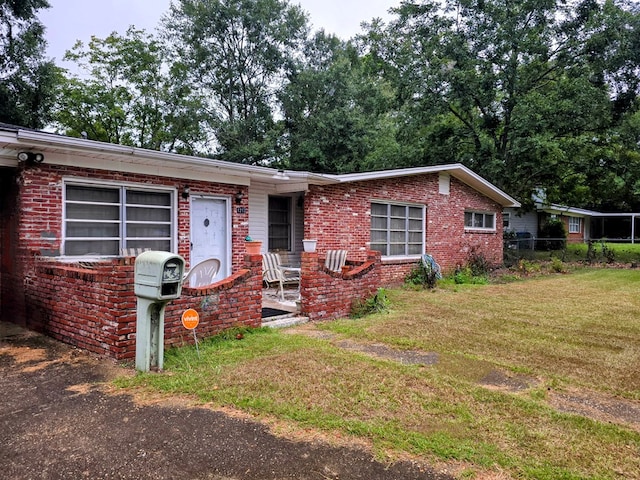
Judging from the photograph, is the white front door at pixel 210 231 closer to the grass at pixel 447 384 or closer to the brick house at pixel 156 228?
the brick house at pixel 156 228

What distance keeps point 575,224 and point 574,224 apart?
17 centimetres

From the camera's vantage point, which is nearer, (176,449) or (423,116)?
(176,449)

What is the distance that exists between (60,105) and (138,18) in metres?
6.65

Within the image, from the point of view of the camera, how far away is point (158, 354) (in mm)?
4266

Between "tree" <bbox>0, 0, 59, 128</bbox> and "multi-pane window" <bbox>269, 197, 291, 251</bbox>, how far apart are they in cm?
1383

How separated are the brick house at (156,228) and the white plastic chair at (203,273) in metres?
0.20

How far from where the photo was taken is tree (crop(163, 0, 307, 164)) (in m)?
22.8

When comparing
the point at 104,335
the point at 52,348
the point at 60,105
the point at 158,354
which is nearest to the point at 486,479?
the point at 158,354

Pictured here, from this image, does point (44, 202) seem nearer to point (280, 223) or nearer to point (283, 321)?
point (283, 321)

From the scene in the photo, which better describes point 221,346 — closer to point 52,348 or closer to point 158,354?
point 158,354

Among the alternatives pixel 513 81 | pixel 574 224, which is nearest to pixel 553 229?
pixel 574 224

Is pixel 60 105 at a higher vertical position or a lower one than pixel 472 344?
higher

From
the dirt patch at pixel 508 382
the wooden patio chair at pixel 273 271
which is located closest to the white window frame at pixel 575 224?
the wooden patio chair at pixel 273 271

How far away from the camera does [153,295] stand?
400cm
